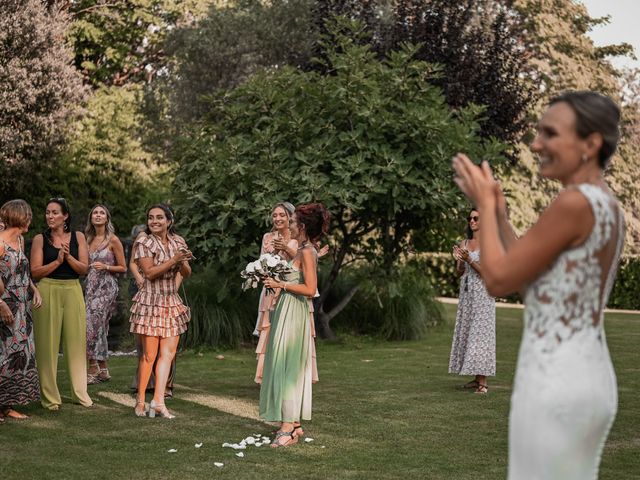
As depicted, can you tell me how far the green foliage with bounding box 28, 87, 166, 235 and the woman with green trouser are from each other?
14.6m

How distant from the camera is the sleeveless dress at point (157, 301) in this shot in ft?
30.6

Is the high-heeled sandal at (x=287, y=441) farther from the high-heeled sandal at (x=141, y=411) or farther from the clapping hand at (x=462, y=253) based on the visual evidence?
the clapping hand at (x=462, y=253)

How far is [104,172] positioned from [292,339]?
63.8 feet

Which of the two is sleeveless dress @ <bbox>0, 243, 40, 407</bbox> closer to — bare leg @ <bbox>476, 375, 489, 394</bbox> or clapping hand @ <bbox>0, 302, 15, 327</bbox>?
clapping hand @ <bbox>0, 302, 15, 327</bbox>

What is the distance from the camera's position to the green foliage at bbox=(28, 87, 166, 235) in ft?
84.4

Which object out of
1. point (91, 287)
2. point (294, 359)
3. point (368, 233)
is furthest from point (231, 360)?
point (294, 359)

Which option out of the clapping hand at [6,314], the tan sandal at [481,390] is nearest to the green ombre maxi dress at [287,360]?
the clapping hand at [6,314]

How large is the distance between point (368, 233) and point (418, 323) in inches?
77.4

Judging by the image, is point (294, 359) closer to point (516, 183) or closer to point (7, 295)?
point (7, 295)

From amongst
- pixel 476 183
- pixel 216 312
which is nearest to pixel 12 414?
pixel 216 312

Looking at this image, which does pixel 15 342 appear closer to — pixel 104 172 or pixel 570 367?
pixel 570 367

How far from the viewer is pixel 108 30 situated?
33.2 meters

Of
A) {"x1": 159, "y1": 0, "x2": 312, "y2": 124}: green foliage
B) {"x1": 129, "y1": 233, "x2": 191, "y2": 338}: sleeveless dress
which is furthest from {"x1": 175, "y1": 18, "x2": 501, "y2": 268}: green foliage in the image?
{"x1": 159, "y1": 0, "x2": 312, "y2": 124}: green foliage

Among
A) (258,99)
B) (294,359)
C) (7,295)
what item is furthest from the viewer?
(258,99)
